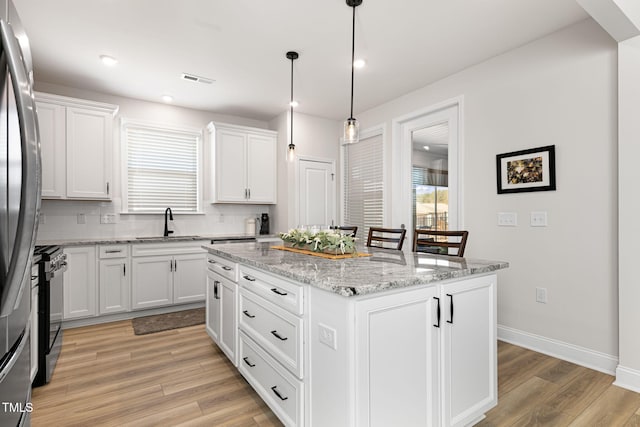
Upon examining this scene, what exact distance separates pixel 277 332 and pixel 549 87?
297 centimetres

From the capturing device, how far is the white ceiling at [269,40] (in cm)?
254

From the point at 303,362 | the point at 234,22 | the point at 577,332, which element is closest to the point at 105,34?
the point at 234,22

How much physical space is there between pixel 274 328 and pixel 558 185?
101 inches

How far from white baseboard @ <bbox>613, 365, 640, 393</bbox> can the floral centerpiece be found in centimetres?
204

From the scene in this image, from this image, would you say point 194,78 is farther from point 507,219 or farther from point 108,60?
point 507,219

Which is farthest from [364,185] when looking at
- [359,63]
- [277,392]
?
[277,392]

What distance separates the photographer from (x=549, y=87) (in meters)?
2.87

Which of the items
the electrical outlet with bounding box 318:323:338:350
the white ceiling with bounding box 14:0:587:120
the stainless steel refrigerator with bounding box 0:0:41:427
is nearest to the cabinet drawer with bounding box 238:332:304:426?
the electrical outlet with bounding box 318:323:338:350

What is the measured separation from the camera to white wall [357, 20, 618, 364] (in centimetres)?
255

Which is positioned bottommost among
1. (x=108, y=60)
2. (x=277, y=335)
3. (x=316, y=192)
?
(x=277, y=335)

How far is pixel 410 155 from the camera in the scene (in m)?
4.34

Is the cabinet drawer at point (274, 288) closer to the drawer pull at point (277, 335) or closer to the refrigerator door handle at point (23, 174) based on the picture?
the drawer pull at point (277, 335)

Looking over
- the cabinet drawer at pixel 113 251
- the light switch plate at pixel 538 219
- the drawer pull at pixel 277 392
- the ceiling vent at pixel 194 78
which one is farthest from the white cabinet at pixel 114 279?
the light switch plate at pixel 538 219

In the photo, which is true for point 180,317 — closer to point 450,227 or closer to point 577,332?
point 450,227
